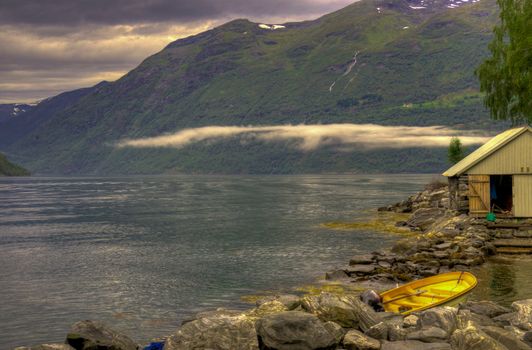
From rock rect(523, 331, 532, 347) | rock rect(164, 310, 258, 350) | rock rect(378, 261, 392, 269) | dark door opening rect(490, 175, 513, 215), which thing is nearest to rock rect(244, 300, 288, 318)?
rock rect(164, 310, 258, 350)

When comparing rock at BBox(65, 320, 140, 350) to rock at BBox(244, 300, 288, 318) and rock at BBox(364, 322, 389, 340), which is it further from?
rock at BBox(364, 322, 389, 340)

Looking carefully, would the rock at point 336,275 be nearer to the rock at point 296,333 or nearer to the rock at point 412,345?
the rock at point 296,333

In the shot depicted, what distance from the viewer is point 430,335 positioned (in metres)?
16.0

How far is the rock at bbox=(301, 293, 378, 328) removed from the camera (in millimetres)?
18016

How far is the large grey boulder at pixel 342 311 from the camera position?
18000mm

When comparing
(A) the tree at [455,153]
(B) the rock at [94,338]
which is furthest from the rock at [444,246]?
(A) the tree at [455,153]

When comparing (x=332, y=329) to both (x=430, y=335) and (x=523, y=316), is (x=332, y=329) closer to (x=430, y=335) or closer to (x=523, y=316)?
(x=430, y=335)

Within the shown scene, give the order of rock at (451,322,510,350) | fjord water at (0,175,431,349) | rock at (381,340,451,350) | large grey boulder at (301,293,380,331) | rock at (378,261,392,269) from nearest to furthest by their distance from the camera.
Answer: rock at (451,322,510,350)
rock at (381,340,451,350)
large grey boulder at (301,293,380,331)
fjord water at (0,175,431,349)
rock at (378,261,392,269)

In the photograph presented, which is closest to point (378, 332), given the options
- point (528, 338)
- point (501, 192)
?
point (528, 338)

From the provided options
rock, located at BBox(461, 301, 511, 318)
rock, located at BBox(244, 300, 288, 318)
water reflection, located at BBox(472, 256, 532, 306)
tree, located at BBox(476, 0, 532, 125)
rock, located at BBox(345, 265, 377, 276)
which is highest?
tree, located at BBox(476, 0, 532, 125)

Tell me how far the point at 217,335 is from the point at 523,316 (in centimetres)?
971

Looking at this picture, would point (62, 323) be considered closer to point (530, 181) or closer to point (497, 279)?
point (497, 279)

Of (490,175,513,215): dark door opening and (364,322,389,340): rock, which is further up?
(490,175,513,215): dark door opening

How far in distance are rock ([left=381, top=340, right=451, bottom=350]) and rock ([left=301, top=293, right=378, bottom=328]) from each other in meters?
1.92
